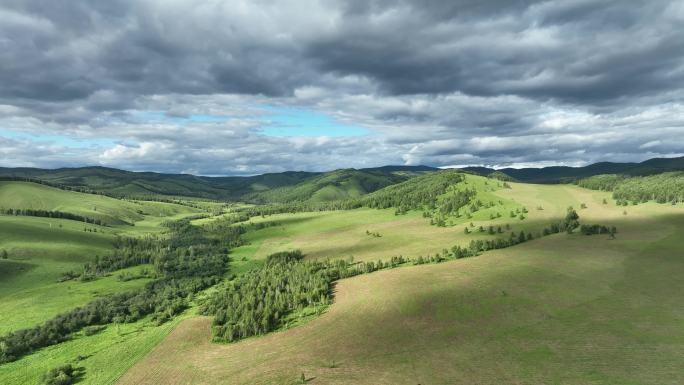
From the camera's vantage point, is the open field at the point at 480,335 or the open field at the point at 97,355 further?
the open field at the point at 97,355

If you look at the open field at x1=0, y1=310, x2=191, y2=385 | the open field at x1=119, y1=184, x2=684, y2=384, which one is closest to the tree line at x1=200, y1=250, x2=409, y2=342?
the open field at x1=119, y1=184, x2=684, y2=384

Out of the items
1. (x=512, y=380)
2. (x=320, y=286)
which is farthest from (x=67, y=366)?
(x=512, y=380)

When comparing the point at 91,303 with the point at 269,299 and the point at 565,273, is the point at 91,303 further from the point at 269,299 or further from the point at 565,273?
the point at 565,273

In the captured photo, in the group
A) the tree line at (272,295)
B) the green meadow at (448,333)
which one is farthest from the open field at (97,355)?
the tree line at (272,295)

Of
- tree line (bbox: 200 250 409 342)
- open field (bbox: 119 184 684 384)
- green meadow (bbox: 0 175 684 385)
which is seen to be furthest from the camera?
tree line (bbox: 200 250 409 342)

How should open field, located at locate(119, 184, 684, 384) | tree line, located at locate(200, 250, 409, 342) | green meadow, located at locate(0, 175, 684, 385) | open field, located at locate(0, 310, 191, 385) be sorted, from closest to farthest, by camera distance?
open field, located at locate(119, 184, 684, 384), green meadow, located at locate(0, 175, 684, 385), open field, located at locate(0, 310, 191, 385), tree line, located at locate(200, 250, 409, 342)

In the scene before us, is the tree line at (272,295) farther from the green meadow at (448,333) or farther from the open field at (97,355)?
the open field at (97,355)

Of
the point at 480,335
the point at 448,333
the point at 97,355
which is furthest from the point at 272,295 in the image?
the point at 480,335

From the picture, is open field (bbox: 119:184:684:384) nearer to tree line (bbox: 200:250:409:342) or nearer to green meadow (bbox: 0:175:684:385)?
green meadow (bbox: 0:175:684:385)
